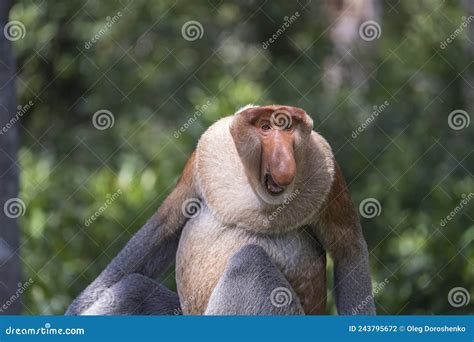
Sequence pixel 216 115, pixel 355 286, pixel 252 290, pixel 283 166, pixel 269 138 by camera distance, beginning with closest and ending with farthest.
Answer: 1. pixel 283 166
2. pixel 269 138
3. pixel 252 290
4. pixel 355 286
5. pixel 216 115

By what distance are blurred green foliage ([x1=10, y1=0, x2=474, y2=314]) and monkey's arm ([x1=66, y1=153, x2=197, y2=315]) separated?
170 centimetres

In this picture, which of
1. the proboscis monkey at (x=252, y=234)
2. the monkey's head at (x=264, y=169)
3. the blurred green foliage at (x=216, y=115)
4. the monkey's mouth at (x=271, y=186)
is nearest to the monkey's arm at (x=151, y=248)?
the proboscis monkey at (x=252, y=234)

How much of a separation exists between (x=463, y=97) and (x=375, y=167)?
2.77ft

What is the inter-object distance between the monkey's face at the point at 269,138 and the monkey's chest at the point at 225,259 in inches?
12.0

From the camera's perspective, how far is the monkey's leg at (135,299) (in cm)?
446

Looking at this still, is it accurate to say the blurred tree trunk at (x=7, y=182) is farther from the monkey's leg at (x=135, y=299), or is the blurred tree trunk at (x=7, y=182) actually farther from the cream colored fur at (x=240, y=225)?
the cream colored fur at (x=240, y=225)

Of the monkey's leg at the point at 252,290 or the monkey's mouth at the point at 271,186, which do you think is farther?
the monkey's leg at the point at 252,290

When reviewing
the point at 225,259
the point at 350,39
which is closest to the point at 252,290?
the point at 225,259

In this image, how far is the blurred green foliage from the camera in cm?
660

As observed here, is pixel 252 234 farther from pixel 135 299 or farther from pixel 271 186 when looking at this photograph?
pixel 135 299

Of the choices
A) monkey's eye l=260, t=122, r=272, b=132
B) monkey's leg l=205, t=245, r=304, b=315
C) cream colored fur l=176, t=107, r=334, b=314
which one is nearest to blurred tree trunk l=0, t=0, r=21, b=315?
cream colored fur l=176, t=107, r=334, b=314

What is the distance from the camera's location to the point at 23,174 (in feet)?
23.9

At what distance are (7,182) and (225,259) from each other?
1.29 metres

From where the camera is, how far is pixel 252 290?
13.6ft
